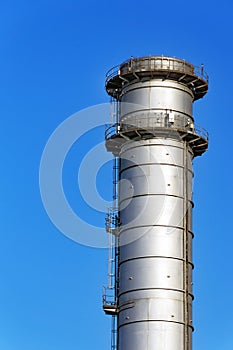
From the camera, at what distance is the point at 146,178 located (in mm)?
58562

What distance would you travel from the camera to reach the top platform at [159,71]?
60.7m

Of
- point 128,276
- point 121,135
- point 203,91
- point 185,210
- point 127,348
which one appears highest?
point 203,91

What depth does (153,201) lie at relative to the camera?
58062 mm

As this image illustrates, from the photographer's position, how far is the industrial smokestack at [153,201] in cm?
5612

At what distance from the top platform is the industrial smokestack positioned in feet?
0.21

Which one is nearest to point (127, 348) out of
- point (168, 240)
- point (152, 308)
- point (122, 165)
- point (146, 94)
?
point (152, 308)

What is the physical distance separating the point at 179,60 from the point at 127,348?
61.0 feet

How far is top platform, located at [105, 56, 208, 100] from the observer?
60688mm

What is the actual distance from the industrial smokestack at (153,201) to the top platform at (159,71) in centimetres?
6

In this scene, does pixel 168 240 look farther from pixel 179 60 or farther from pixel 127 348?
pixel 179 60

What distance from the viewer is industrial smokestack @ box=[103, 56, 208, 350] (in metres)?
56.1

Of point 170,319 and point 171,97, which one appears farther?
point 171,97

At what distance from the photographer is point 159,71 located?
60469 mm

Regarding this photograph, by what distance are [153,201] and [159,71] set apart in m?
8.48
